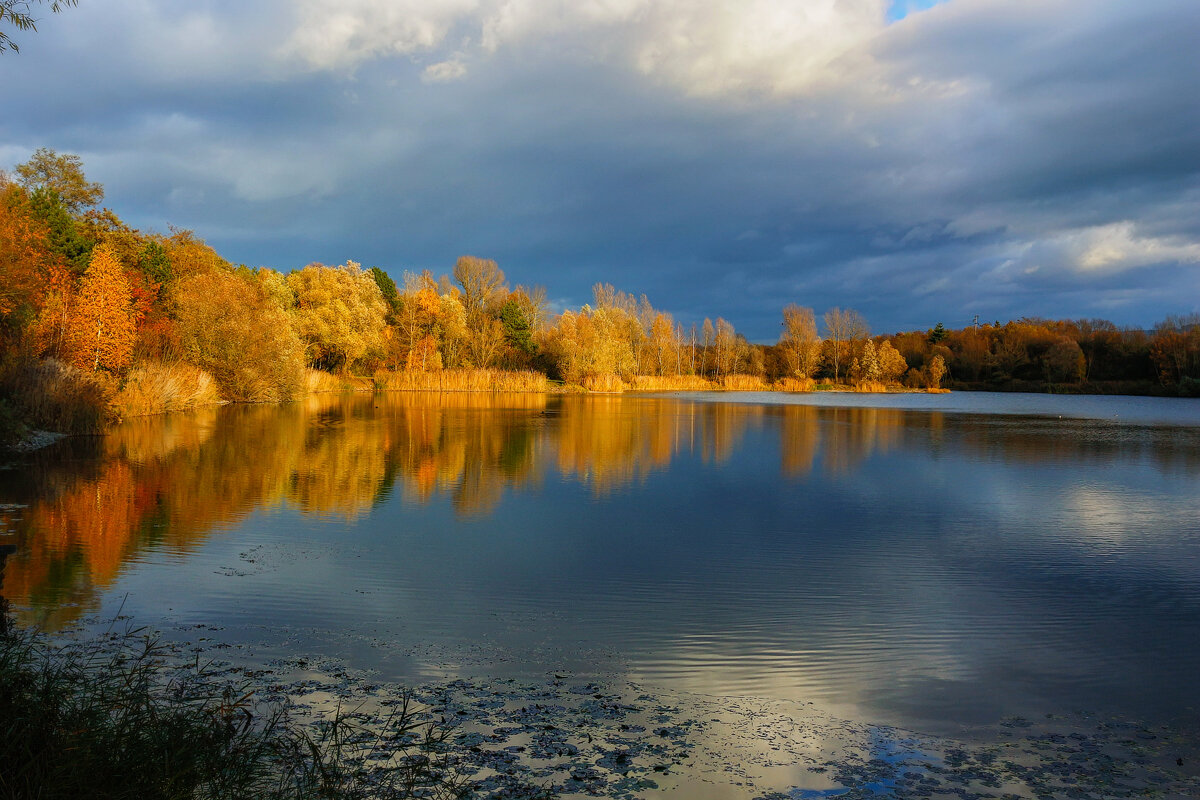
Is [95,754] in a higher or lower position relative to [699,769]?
higher

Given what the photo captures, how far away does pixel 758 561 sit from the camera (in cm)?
830

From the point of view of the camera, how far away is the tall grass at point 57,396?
17141mm

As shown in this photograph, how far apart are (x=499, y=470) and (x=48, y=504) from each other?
7.16m

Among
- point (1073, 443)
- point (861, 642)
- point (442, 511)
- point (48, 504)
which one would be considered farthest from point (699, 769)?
point (1073, 443)

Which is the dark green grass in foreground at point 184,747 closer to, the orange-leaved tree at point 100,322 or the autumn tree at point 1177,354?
the orange-leaved tree at point 100,322

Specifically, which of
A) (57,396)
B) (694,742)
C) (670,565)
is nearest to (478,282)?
(57,396)

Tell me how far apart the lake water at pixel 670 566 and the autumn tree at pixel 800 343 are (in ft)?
185

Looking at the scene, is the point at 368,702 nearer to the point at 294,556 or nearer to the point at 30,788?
the point at 30,788

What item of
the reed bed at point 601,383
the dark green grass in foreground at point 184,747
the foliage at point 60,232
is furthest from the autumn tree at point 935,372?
the dark green grass in foreground at point 184,747

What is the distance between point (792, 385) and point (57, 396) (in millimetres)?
59018

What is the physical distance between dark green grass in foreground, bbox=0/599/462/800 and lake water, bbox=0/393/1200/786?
3.28 ft

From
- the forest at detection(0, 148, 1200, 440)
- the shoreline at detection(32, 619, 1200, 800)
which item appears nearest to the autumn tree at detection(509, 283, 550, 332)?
the forest at detection(0, 148, 1200, 440)

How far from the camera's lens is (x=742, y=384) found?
67.9 metres

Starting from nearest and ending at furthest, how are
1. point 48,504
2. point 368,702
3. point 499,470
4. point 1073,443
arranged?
point 368,702
point 48,504
point 499,470
point 1073,443
